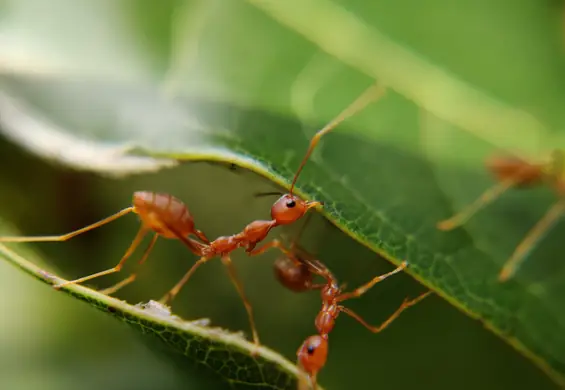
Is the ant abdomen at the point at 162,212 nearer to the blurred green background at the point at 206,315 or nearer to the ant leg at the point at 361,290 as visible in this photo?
the blurred green background at the point at 206,315

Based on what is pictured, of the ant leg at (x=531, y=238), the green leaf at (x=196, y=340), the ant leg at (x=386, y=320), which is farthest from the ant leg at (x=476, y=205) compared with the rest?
the green leaf at (x=196, y=340)

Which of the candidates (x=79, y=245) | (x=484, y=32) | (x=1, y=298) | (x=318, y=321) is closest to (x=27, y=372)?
(x=1, y=298)

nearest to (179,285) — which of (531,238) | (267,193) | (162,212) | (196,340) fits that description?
(162,212)

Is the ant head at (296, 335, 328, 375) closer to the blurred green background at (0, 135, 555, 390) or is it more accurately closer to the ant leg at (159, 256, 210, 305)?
the blurred green background at (0, 135, 555, 390)

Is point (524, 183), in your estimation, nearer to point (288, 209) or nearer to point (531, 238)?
point (531, 238)

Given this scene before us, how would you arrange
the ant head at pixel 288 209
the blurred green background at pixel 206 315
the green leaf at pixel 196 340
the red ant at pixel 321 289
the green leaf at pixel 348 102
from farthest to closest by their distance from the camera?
the blurred green background at pixel 206 315 → the red ant at pixel 321 289 → the ant head at pixel 288 209 → the green leaf at pixel 348 102 → the green leaf at pixel 196 340

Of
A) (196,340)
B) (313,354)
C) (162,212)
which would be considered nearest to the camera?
(196,340)

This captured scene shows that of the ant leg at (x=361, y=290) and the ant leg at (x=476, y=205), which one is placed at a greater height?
the ant leg at (x=476, y=205)

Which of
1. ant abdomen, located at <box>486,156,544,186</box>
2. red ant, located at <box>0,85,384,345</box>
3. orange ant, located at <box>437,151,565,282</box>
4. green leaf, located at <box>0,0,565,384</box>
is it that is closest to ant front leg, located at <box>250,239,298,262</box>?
red ant, located at <box>0,85,384,345</box>
